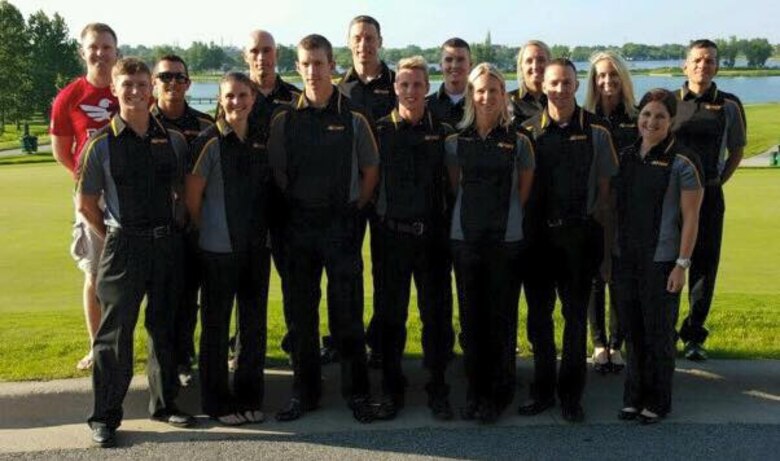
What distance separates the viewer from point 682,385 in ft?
19.4

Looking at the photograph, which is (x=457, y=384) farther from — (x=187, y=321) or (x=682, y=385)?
(x=187, y=321)

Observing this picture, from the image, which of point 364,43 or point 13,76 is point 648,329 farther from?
point 13,76

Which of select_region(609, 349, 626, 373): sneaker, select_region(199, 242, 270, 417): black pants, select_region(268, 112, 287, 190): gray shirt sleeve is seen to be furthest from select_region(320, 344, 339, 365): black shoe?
select_region(609, 349, 626, 373): sneaker

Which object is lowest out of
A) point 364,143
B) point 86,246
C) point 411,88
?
point 86,246

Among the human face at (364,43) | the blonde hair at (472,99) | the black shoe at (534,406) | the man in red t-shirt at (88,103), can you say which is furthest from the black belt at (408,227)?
the man in red t-shirt at (88,103)

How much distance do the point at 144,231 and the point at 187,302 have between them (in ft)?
3.37

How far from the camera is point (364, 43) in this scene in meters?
6.84

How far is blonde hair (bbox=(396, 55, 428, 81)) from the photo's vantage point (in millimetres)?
5555

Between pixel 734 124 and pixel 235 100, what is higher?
pixel 235 100

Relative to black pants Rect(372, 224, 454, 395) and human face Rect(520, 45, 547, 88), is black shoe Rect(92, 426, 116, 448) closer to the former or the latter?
black pants Rect(372, 224, 454, 395)

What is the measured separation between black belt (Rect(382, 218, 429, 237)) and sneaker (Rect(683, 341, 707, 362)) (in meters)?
2.18

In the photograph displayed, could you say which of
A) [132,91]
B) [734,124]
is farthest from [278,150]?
[734,124]

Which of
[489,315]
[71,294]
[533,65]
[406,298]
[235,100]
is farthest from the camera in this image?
[71,294]

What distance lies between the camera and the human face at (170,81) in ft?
19.1
